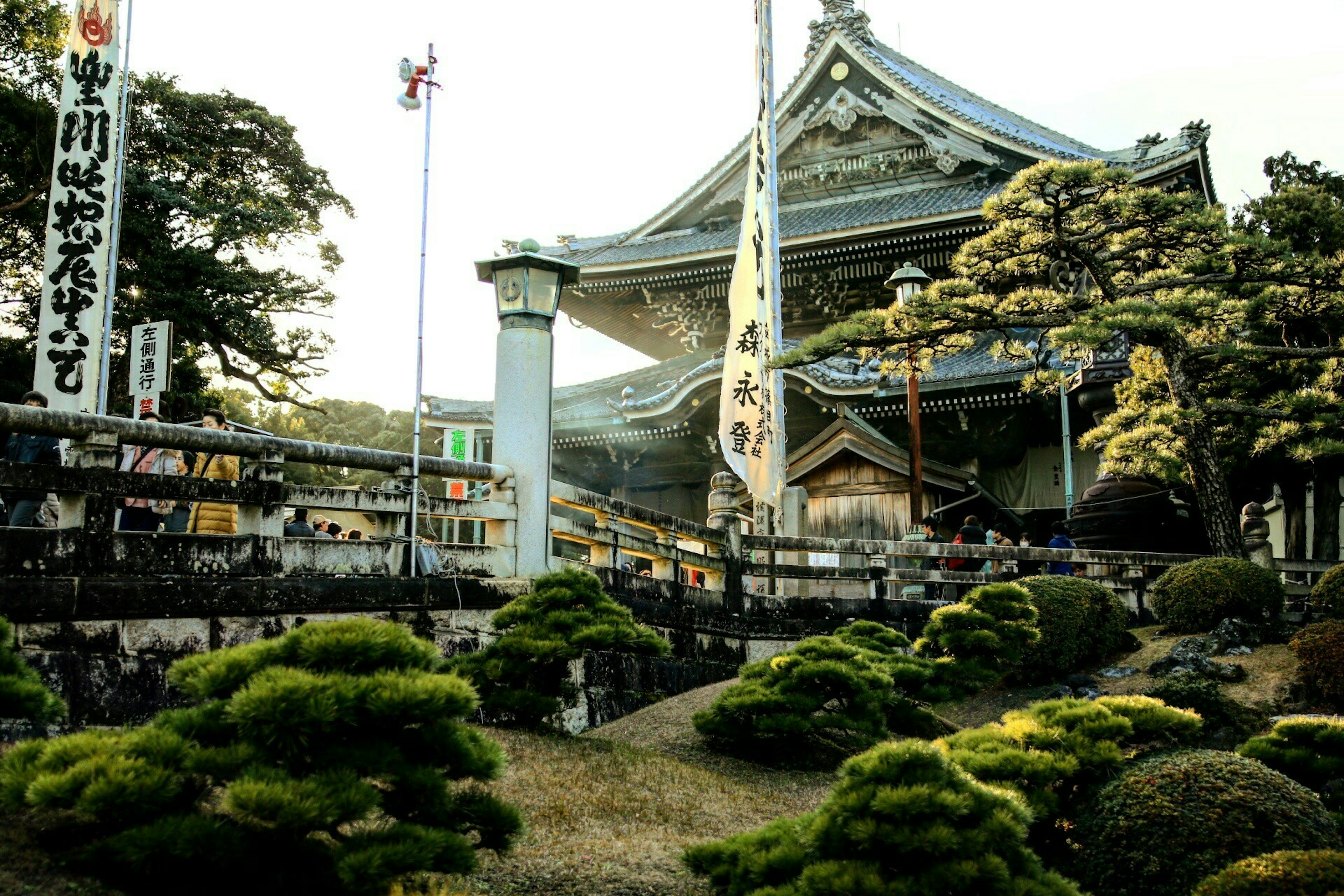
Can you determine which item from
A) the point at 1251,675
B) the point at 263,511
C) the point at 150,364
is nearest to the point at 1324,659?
the point at 1251,675

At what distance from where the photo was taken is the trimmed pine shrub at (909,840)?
400 cm

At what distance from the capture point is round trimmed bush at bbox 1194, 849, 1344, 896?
3.96 metres

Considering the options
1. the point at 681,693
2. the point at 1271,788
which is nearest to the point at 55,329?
the point at 681,693

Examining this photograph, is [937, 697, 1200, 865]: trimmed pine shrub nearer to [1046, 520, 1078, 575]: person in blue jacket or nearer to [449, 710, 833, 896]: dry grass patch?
[449, 710, 833, 896]: dry grass patch

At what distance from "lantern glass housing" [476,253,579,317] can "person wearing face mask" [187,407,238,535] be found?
2463 millimetres

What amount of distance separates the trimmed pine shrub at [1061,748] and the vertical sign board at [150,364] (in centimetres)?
955

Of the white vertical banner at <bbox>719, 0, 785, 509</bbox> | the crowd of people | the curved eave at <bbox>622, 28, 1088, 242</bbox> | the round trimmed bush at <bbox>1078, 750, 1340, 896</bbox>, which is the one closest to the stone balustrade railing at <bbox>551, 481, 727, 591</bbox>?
the white vertical banner at <bbox>719, 0, 785, 509</bbox>

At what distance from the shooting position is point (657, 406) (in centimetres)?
Answer: 2008

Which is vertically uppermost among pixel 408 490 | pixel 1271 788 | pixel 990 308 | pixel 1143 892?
pixel 990 308

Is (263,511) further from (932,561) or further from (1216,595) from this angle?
(932,561)

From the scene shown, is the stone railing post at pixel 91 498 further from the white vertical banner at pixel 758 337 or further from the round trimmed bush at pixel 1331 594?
the round trimmed bush at pixel 1331 594

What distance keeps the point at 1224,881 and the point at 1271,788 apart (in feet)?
3.23

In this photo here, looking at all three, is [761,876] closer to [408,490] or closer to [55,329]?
[408,490]

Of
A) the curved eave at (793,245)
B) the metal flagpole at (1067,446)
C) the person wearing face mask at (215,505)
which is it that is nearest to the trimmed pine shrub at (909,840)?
the person wearing face mask at (215,505)
